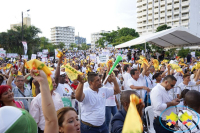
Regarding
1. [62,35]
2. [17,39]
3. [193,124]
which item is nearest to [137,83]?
[193,124]

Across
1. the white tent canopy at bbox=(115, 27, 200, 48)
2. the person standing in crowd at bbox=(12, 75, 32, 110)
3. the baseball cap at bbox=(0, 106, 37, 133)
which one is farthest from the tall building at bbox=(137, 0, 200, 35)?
the baseball cap at bbox=(0, 106, 37, 133)

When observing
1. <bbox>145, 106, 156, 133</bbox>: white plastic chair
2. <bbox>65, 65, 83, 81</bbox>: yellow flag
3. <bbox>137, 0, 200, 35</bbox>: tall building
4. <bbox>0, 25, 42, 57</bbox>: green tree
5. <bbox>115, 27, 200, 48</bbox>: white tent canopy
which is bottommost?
<bbox>145, 106, 156, 133</bbox>: white plastic chair

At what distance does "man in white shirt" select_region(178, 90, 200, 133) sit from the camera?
93.9 inches

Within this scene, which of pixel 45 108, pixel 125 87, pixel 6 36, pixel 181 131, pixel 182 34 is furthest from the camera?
pixel 6 36

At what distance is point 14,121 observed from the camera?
1074mm

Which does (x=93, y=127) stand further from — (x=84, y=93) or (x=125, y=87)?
(x=125, y=87)

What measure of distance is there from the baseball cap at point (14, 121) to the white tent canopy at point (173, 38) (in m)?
12.2

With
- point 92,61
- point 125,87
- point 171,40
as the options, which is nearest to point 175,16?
point 171,40

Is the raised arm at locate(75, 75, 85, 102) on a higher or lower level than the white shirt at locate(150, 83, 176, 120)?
higher

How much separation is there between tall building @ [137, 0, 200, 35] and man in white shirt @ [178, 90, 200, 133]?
2651 inches

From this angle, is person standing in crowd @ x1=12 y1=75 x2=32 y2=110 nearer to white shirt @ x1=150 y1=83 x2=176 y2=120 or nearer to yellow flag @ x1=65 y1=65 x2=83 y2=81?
yellow flag @ x1=65 y1=65 x2=83 y2=81

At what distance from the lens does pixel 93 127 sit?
11.2 feet

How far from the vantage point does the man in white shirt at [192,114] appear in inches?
93.9

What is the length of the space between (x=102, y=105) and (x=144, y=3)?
85.3 m
